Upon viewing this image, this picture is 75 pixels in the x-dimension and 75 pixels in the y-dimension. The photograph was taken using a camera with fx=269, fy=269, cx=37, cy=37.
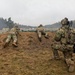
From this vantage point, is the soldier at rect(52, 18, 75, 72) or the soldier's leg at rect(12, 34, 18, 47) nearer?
the soldier at rect(52, 18, 75, 72)

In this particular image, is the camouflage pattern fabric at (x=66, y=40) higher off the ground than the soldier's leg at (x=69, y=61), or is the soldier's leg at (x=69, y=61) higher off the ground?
the camouflage pattern fabric at (x=66, y=40)

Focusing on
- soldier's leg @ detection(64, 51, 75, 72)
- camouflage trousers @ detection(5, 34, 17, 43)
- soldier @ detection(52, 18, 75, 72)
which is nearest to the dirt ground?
soldier's leg @ detection(64, 51, 75, 72)

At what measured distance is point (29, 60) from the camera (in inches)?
654

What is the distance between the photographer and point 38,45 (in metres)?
21.5

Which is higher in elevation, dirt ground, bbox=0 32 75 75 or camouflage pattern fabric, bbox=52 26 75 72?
camouflage pattern fabric, bbox=52 26 75 72

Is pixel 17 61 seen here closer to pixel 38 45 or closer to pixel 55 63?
pixel 55 63

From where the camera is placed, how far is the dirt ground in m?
14.6

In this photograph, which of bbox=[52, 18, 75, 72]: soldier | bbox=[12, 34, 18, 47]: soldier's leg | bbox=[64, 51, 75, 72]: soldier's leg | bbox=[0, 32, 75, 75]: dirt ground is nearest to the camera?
bbox=[64, 51, 75, 72]: soldier's leg

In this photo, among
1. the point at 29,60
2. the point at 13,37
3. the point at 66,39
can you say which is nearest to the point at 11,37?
the point at 13,37

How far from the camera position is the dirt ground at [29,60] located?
14599 millimetres

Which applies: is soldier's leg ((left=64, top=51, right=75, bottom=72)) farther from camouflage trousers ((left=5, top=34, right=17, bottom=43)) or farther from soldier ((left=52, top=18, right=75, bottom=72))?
camouflage trousers ((left=5, top=34, right=17, bottom=43))

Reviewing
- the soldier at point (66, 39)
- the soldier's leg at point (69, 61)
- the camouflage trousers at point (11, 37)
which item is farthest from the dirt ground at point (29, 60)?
the soldier at point (66, 39)

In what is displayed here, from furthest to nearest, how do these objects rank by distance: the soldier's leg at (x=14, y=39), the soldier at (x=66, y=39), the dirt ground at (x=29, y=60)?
the soldier's leg at (x=14, y=39), the soldier at (x=66, y=39), the dirt ground at (x=29, y=60)

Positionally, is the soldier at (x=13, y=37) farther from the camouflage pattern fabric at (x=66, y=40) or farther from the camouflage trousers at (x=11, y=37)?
the camouflage pattern fabric at (x=66, y=40)
